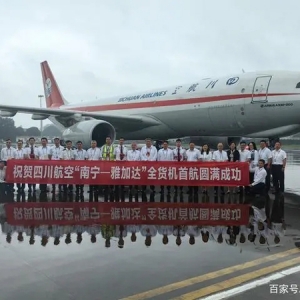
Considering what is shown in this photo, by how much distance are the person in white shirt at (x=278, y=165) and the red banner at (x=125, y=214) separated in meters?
2.37

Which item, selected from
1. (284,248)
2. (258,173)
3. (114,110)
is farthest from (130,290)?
(114,110)

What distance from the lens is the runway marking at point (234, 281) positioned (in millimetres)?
3809

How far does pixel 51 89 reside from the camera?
28734mm

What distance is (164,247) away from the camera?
5480 mm

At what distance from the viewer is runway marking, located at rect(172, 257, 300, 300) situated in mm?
3809

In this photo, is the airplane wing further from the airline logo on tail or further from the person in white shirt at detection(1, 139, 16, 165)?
the airline logo on tail

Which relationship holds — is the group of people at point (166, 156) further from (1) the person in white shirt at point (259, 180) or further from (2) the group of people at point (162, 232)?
(2) the group of people at point (162, 232)

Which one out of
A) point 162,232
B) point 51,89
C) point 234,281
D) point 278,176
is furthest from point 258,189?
point 51,89

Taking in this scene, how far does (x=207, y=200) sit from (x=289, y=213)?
209cm

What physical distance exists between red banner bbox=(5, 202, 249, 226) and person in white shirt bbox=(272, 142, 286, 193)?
7.77 feet

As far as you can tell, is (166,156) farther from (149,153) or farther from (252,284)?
(252,284)

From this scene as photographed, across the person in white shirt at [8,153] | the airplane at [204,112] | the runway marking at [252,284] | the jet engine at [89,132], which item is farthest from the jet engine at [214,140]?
the runway marking at [252,284]

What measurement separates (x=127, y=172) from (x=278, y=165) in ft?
13.0

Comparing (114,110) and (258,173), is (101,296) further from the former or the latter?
(114,110)
